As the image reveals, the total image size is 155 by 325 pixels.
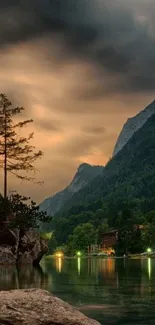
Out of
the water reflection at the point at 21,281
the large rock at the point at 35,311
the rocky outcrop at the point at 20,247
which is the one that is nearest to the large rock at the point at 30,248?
the rocky outcrop at the point at 20,247

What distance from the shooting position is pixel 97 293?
92.6ft

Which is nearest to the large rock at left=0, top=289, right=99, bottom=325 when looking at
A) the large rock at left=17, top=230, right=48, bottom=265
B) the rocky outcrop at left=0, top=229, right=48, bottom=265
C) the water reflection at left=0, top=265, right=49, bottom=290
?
the water reflection at left=0, top=265, right=49, bottom=290

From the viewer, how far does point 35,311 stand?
13.4 meters

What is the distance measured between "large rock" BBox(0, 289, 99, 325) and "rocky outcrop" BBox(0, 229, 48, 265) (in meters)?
55.1

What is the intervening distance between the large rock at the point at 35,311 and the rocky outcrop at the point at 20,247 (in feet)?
181

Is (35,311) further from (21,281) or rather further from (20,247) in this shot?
(20,247)

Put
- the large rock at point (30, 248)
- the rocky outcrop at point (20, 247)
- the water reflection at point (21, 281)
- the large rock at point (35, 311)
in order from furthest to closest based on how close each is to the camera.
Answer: the large rock at point (30, 248)
the rocky outcrop at point (20, 247)
the water reflection at point (21, 281)
the large rock at point (35, 311)

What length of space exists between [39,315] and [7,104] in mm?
70315

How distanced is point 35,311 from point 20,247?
191ft

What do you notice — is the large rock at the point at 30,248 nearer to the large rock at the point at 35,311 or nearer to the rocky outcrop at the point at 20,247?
the rocky outcrop at the point at 20,247

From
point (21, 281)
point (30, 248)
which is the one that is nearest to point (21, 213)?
point (30, 248)

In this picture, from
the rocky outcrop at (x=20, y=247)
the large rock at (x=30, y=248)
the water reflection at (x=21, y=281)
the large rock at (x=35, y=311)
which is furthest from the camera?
the large rock at (x=30, y=248)

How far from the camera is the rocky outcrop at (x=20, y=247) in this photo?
226 feet

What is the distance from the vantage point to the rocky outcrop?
2709 inches
